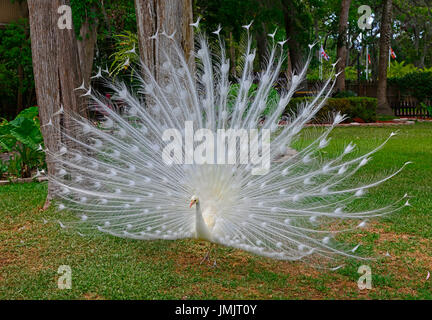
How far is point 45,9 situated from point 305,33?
15.4 meters

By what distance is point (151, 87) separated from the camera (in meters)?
5.05

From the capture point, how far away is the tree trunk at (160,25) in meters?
6.03

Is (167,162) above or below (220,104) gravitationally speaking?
below

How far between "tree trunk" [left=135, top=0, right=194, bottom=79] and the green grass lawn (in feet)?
7.30

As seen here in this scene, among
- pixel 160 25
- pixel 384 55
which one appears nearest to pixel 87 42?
pixel 160 25

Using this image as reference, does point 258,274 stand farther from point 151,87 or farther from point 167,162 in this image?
point 151,87

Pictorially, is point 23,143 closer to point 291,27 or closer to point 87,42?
point 87,42

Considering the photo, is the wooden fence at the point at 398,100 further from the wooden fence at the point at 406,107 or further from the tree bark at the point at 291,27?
the tree bark at the point at 291,27

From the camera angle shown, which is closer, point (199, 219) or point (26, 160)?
point (199, 219)

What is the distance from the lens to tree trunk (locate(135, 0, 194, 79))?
6031 millimetres

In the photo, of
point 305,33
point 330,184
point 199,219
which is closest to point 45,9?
point 199,219

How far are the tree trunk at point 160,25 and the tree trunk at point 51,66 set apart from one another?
124 centimetres

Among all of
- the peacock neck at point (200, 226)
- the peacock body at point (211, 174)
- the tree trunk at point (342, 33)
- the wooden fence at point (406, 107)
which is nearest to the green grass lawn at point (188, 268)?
the peacock body at point (211, 174)

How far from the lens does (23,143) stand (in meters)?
8.84
